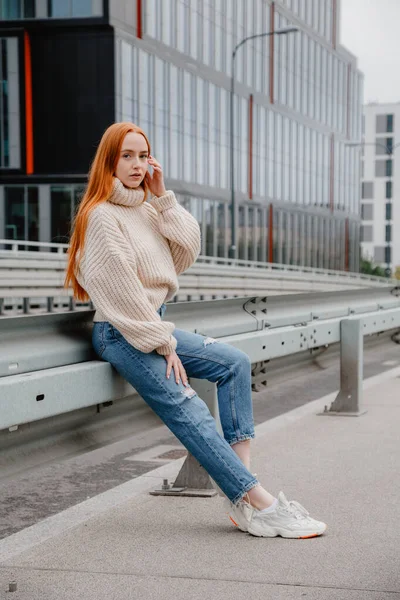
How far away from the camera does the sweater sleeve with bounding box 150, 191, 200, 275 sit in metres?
4.80

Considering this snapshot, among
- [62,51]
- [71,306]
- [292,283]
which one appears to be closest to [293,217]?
[292,283]

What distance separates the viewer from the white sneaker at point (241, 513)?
4465 millimetres

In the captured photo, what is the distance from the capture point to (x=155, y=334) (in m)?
4.40

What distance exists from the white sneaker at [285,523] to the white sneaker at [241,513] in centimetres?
2

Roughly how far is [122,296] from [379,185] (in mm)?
128679

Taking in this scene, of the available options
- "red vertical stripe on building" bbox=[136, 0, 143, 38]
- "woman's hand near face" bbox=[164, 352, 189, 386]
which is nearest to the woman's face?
"woman's hand near face" bbox=[164, 352, 189, 386]

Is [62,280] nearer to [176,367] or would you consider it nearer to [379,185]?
[176,367]

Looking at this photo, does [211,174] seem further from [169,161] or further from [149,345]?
[149,345]

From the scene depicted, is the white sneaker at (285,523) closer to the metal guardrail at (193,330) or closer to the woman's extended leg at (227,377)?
the woman's extended leg at (227,377)

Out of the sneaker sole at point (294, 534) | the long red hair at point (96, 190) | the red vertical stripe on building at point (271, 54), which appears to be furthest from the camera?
the red vertical stripe on building at point (271, 54)

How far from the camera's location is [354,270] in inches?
3123

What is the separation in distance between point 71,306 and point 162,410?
1978 centimetres

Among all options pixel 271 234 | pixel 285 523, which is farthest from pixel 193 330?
pixel 271 234

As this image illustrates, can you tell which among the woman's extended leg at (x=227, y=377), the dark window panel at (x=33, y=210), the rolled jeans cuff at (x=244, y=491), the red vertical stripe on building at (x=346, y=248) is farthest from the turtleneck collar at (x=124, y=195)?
the red vertical stripe on building at (x=346, y=248)
